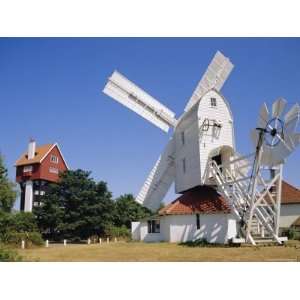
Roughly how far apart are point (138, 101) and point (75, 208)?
7.15 metres

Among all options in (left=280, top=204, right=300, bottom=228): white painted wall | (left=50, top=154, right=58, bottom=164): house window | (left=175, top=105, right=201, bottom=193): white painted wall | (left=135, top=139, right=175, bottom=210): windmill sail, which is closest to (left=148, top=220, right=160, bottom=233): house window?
(left=135, top=139, right=175, bottom=210): windmill sail

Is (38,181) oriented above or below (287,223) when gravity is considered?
above

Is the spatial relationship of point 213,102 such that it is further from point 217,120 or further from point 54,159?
point 54,159

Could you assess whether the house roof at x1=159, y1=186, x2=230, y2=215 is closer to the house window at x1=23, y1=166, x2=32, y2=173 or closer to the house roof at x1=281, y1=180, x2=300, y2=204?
the house roof at x1=281, y1=180, x2=300, y2=204

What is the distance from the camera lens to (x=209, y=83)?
18000 mm

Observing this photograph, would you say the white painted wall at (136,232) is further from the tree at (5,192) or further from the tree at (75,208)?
the tree at (5,192)

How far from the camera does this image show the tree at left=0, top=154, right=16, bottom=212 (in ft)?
53.8

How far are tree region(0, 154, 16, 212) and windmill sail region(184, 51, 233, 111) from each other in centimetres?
944

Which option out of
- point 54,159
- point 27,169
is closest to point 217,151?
point 54,159

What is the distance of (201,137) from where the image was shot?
49.3 ft

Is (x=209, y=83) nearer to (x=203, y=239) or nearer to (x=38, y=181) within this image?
(x=203, y=239)
